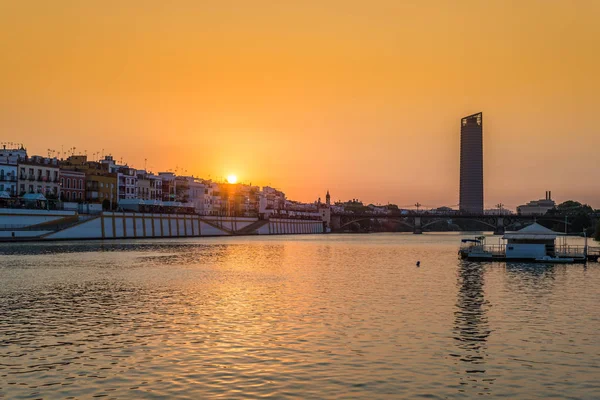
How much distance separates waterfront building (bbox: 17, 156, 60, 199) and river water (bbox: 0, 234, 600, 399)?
98.1 m

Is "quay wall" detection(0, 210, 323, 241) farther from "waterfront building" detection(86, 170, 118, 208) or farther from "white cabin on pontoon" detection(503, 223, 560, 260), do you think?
"white cabin on pontoon" detection(503, 223, 560, 260)

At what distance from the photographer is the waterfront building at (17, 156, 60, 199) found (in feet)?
505

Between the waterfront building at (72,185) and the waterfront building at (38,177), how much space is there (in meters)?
4.12

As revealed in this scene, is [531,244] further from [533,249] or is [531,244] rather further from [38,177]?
[38,177]

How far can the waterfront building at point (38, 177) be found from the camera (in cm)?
15384

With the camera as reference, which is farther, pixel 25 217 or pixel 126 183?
pixel 126 183

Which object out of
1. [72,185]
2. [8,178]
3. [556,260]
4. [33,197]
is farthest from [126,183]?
[556,260]

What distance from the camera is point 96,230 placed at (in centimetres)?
15438

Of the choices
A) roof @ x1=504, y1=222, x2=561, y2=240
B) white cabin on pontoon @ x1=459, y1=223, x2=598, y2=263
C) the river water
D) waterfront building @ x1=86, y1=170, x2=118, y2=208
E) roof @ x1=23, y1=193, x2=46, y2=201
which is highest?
waterfront building @ x1=86, y1=170, x2=118, y2=208

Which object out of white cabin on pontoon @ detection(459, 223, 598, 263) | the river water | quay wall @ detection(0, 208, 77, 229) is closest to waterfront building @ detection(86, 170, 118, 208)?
quay wall @ detection(0, 208, 77, 229)

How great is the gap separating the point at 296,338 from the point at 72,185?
5891 inches

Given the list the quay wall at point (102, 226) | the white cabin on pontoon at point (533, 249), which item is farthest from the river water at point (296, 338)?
the quay wall at point (102, 226)

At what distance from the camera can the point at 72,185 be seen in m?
171

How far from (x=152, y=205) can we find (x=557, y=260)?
132 m
